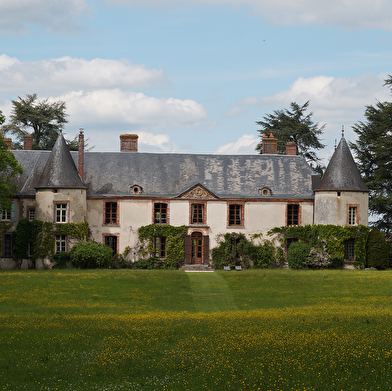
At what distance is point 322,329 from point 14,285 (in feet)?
52.6

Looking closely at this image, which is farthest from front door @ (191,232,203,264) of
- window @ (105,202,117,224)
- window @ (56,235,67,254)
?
window @ (56,235,67,254)

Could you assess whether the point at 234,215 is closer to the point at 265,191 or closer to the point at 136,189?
the point at 265,191

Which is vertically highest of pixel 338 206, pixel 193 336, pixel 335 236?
pixel 338 206

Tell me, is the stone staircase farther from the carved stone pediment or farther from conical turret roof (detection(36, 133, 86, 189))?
conical turret roof (detection(36, 133, 86, 189))

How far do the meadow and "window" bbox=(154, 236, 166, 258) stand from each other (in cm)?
1007

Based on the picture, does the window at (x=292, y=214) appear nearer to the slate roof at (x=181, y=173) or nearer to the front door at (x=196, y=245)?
the slate roof at (x=181, y=173)

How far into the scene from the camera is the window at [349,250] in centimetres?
3897

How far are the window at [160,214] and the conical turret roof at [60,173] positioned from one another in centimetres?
526

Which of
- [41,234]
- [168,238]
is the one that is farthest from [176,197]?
[41,234]

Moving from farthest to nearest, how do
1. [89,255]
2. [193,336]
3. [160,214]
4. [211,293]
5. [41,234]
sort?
[160,214] < [41,234] < [89,255] < [211,293] < [193,336]

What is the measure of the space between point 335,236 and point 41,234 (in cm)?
1940

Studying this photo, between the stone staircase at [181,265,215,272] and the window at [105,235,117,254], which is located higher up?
the window at [105,235,117,254]

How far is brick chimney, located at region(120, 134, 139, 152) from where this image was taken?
44.2 meters

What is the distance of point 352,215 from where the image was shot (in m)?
38.8
